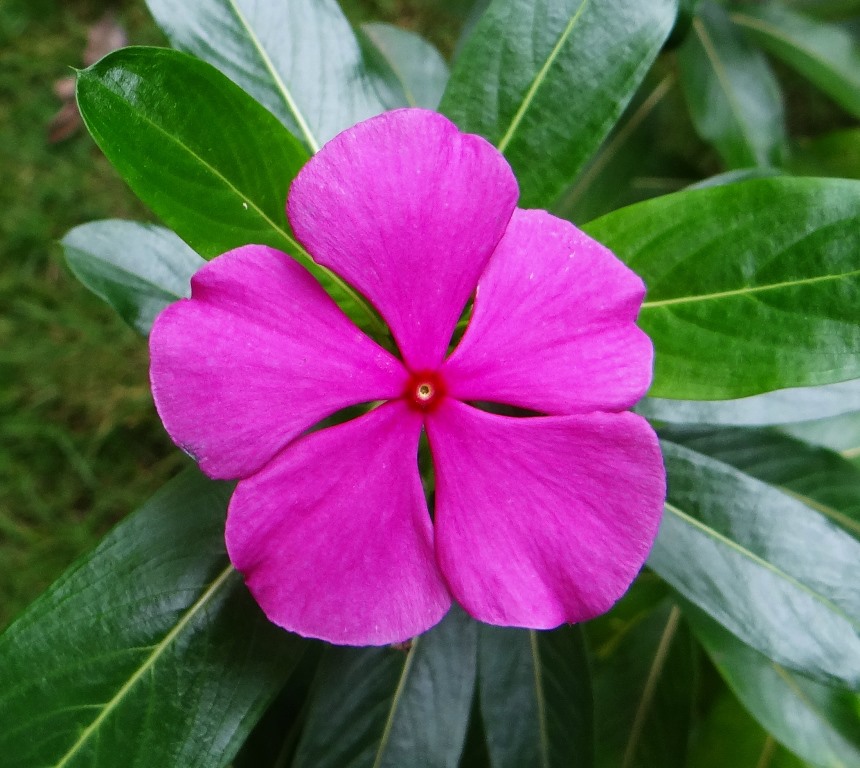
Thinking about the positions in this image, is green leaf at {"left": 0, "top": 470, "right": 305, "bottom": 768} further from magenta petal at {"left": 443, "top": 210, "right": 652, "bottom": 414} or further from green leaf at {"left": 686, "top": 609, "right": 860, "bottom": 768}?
green leaf at {"left": 686, "top": 609, "right": 860, "bottom": 768}

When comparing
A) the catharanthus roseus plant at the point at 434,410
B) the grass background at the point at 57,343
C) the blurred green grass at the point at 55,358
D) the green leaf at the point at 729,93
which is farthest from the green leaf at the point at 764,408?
the blurred green grass at the point at 55,358

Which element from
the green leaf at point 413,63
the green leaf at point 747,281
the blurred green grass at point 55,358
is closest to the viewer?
the green leaf at point 747,281

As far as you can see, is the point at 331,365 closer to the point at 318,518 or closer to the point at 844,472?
the point at 318,518

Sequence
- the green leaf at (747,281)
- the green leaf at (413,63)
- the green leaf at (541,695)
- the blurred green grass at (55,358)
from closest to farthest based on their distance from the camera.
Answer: the green leaf at (747,281), the green leaf at (541,695), the green leaf at (413,63), the blurred green grass at (55,358)

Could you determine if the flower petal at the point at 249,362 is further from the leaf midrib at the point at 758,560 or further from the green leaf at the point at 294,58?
the leaf midrib at the point at 758,560

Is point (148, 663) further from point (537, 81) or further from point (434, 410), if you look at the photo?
point (537, 81)

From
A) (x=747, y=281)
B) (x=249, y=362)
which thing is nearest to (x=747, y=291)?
(x=747, y=281)

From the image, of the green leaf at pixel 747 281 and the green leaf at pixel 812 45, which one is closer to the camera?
the green leaf at pixel 747 281
